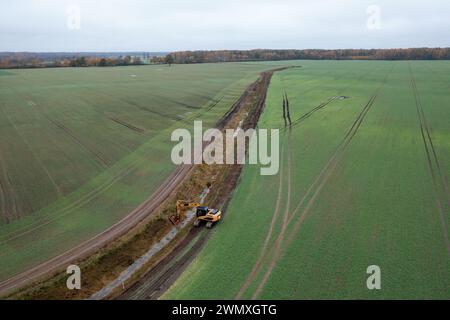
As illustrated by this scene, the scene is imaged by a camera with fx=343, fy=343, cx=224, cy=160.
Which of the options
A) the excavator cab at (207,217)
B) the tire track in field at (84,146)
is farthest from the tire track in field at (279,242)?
the tire track in field at (84,146)

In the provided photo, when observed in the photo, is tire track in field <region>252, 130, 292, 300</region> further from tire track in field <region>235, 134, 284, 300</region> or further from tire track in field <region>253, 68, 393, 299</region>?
tire track in field <region>235, 134, 284, 300</region>

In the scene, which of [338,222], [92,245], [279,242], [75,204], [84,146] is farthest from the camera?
[84,146]

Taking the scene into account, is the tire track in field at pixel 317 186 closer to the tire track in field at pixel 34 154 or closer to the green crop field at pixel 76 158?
the green crop field at pixel 76 158

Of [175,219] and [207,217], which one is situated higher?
[207,217]

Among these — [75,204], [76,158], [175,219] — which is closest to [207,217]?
[175,219]

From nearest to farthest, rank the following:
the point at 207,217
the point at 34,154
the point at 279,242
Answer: the point at 279,242 < the point at 207,217 < the point at 34,154

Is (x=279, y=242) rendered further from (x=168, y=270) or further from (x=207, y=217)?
(x=168, y=270)

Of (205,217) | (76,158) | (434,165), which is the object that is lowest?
(205,217)

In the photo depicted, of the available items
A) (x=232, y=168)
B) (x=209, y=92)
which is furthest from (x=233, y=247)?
(x=209, y=92)
